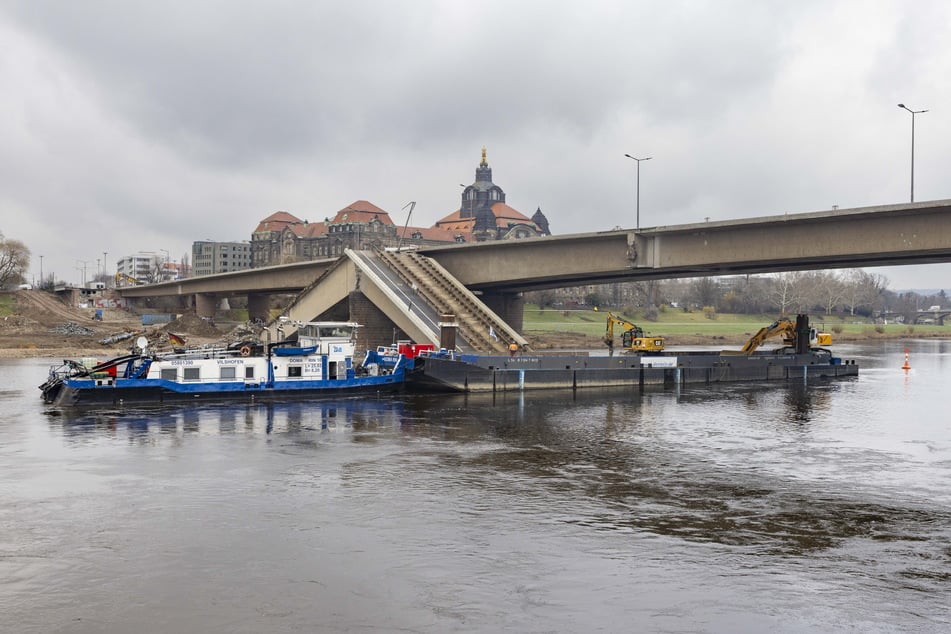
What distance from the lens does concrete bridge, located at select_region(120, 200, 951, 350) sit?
49875 mm

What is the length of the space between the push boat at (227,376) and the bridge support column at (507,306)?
2674 centimetres

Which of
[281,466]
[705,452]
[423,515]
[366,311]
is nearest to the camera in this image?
[423,515]

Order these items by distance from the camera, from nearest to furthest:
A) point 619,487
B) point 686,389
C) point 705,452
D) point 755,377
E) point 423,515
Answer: point 423,515 < point 619,487 < point 705,452 < point 686,389 < point 755,377

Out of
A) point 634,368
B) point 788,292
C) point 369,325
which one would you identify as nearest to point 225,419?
point 369,325

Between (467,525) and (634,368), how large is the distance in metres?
38.8

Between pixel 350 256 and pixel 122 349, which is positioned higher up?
pixel 350 256

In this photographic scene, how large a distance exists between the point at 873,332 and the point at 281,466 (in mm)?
137515

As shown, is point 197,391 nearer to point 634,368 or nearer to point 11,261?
point 634,368

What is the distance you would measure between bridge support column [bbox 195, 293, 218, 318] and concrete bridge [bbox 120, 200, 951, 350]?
1396 inches

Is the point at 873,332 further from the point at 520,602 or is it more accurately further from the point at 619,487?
the point at 520,602

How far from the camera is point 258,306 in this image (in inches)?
4434

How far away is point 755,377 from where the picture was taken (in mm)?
65375

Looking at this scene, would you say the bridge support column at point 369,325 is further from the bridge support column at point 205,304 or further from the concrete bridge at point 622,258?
the bridge support column at point 205,304

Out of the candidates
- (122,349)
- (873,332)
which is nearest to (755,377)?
(122,349)
